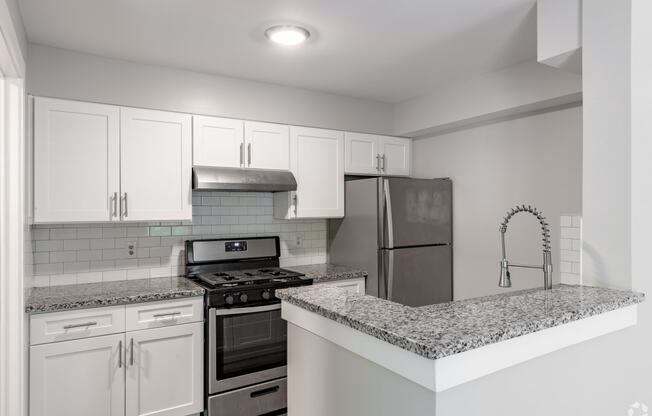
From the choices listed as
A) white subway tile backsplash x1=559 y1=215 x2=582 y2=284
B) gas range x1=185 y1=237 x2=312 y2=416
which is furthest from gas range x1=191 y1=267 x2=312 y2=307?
white subway tile backsplash x1=559 y1=215 x2=582 y2=284

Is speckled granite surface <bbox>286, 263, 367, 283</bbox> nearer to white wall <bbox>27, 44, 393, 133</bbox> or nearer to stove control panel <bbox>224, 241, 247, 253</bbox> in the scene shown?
stove control panel <bbox>224, 241, 247, 253</bbox>

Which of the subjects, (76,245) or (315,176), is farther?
(315,176)

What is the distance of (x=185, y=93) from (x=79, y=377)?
6.12 feet

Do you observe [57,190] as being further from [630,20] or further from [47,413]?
[630,20]

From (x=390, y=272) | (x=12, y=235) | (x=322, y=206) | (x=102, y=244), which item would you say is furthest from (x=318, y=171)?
(x=12, y=235)

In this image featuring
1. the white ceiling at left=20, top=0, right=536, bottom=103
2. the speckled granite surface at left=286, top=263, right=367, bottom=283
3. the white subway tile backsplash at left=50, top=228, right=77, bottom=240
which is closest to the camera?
the white ceiling at left=20, top=0, right=536, bottom=103

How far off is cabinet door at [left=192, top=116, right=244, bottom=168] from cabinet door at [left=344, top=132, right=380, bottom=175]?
37.1 inches

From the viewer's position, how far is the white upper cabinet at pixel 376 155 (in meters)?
3.65

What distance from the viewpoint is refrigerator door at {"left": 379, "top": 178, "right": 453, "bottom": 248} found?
10.7ft

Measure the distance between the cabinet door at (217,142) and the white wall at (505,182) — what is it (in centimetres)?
176

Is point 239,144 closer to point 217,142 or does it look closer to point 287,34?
point 217,142

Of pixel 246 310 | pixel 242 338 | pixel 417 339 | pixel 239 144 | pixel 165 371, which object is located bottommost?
pixel 165 371

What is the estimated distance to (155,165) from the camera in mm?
2822

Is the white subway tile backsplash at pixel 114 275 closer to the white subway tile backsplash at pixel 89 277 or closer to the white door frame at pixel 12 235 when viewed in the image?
the white subway tile backsplash at pixel 89 277
